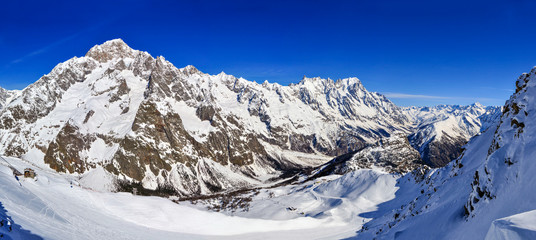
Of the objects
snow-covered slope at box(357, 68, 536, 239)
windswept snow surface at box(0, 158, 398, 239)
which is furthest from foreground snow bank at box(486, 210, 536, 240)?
windswept snow surface at box(0, 158, 398, 239)

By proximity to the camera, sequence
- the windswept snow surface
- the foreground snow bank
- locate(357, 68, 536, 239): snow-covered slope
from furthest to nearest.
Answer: the windswept snow surface → locate(357, 68, 536, 239): snow-covered slope → the foreground snow bank

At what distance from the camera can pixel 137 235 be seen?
29.1 meters

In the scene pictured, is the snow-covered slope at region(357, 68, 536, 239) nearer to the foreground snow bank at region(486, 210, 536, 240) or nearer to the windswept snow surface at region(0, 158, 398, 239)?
the foreground snow bank at region(486, 210, 536, 240)

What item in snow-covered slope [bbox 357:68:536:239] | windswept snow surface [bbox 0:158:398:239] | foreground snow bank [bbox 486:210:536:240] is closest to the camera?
foreground snow bank [bbox 486:210:536:240]

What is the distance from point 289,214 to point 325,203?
13.7m

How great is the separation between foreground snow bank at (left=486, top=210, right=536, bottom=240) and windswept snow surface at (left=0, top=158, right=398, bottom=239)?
23.3 metres

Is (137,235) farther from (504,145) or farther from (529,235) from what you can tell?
(504,145)

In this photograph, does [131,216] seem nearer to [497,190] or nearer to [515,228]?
[497,190]

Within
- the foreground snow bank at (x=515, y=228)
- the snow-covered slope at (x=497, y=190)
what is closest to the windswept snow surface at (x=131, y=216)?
the foreground snow bank at (x=515, y=228)

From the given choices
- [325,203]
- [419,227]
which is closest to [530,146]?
[419,227]

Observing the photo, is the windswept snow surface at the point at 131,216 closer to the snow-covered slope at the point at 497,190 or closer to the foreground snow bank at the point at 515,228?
the foreground snow bank at the point at 515,228

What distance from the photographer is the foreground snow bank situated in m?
10.8

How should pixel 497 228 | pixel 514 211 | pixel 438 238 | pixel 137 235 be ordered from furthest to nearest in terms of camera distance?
1. pixel 137 235
2. pixel 438 238
3. pixel 514 211
4. pixel 497 228

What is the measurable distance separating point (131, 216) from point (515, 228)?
38.3 meters
